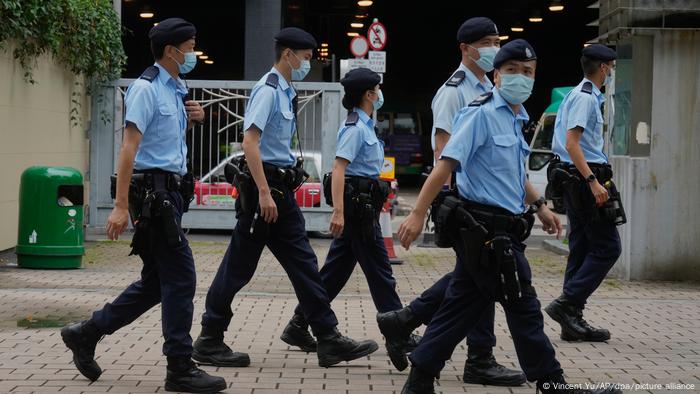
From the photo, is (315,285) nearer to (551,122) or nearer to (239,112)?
(239,112)

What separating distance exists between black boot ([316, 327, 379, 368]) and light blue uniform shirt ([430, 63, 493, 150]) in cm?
128

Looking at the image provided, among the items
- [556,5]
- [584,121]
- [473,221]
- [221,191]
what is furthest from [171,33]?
[556,5]

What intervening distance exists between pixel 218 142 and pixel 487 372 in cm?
1044

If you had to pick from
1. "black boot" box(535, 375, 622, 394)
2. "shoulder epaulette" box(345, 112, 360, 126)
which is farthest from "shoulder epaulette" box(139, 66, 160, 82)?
"black boot" box(535, 375, 622, 394)

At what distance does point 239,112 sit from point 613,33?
638 cm

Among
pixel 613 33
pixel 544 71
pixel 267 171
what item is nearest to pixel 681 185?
pixel 613 33

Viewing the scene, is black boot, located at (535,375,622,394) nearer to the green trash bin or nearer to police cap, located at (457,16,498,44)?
police cap, located at (457,16,498,44)

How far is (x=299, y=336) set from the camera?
7.13 m

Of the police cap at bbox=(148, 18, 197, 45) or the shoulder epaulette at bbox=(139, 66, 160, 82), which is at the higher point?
the police cap at bbox=(148, 18, 197, 45)

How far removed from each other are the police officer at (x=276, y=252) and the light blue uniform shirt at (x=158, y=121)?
0.55 m

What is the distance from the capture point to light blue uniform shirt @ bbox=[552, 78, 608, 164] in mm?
7695

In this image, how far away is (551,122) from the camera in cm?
2291

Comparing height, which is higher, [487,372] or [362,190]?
[362,190]

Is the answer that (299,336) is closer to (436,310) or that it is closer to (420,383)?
(436,310)
